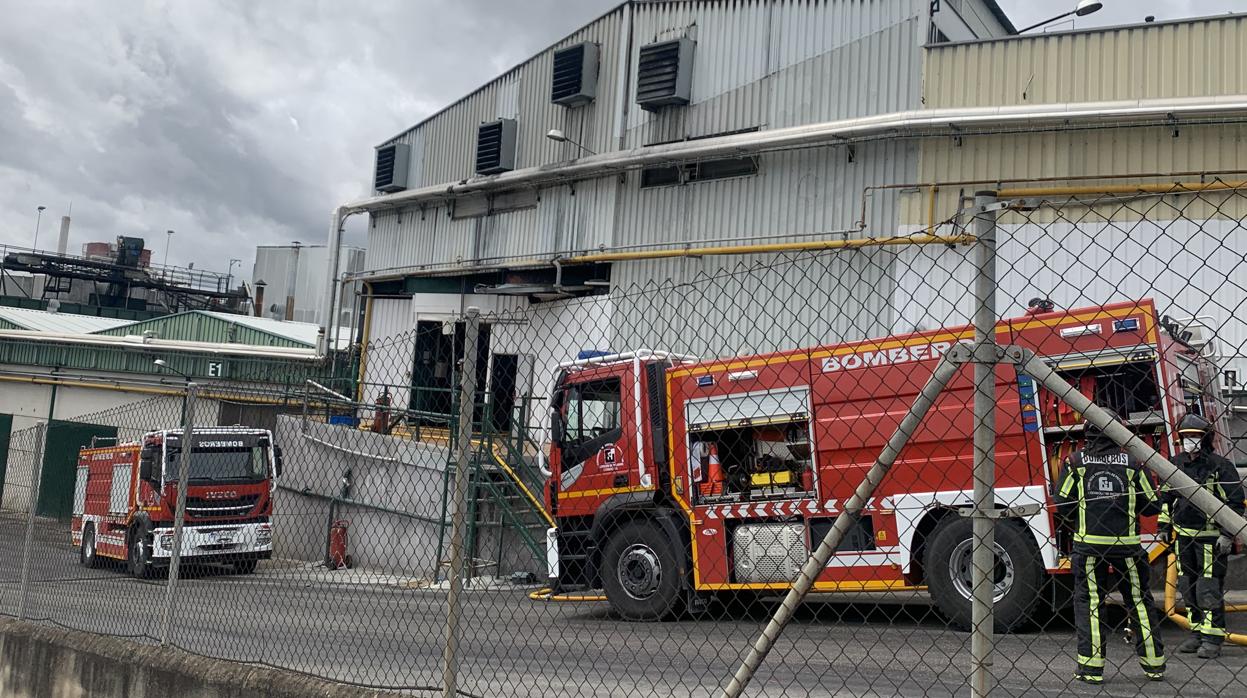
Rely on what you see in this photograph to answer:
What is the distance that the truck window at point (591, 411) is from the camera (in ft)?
38.9

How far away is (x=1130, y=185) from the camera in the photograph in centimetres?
1495

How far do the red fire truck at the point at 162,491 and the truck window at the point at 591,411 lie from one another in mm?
5678

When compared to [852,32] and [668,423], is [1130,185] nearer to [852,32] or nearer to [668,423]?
[852,32]

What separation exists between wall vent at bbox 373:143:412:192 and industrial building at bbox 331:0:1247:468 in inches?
28.5

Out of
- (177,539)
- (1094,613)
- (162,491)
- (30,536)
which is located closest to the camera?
(177,539)

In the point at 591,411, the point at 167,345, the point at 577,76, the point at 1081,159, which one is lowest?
the point at 591,411

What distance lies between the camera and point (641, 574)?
1082 centimetres

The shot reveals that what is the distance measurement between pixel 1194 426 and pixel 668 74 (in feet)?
43.9

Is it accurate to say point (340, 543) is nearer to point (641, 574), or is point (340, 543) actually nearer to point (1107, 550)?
point (641, 574)

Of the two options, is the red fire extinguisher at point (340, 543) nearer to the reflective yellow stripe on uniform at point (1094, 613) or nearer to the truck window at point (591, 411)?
the truck window at point (591, 411)

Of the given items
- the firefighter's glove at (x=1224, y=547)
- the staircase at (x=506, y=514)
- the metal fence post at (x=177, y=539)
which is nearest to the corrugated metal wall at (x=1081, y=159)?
the firefighter's glove at (x=1224, y=547)

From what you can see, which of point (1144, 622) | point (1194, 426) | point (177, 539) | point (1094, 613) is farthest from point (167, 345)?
point (1144, 622)

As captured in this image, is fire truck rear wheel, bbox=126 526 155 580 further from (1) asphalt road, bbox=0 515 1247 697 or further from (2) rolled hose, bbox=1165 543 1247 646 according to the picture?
(2) rolled hose, bbox=1165 543 1247 646

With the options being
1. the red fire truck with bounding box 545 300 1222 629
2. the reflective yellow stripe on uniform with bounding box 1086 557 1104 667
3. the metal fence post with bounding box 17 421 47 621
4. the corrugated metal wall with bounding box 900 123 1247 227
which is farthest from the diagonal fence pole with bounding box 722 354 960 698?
the corrugated metal wall with bounding box 900 123 1247 227
